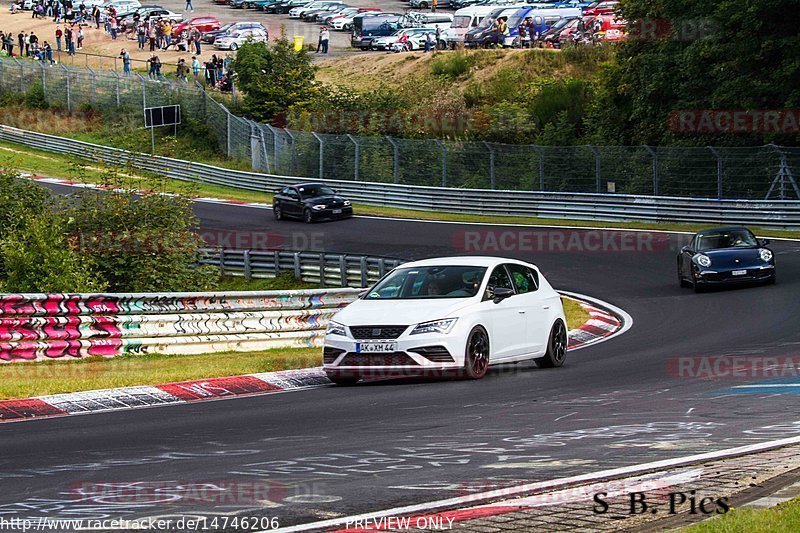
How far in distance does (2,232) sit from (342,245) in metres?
13.0

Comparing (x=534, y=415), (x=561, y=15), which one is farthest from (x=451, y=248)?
(x=561, y=15)

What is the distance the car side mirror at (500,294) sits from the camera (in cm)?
1447

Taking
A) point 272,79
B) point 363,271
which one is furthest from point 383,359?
Answer: point 272,79

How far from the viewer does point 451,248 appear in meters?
34.5

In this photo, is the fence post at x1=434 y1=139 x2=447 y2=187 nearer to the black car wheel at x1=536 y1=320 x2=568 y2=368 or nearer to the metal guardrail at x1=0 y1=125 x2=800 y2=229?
the metal guardrail at x1=0 y1=125 x2=800 y2=229

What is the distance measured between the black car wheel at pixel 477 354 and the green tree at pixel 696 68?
2901 cm

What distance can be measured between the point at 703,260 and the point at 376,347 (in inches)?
511

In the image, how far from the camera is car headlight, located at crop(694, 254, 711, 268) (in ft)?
81.6

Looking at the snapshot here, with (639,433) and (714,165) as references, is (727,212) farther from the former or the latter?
(639,433)

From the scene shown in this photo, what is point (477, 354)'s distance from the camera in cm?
1413

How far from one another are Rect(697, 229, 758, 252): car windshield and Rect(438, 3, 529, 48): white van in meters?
45.3

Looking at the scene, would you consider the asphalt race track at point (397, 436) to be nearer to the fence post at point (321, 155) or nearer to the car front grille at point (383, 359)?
the car front grille at point (383, 359)

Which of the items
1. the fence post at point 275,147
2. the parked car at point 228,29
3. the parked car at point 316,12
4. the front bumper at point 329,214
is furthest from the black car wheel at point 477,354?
the parked car at point 316,12

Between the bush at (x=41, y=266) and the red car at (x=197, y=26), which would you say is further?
the red car at (x=197, y=26)
